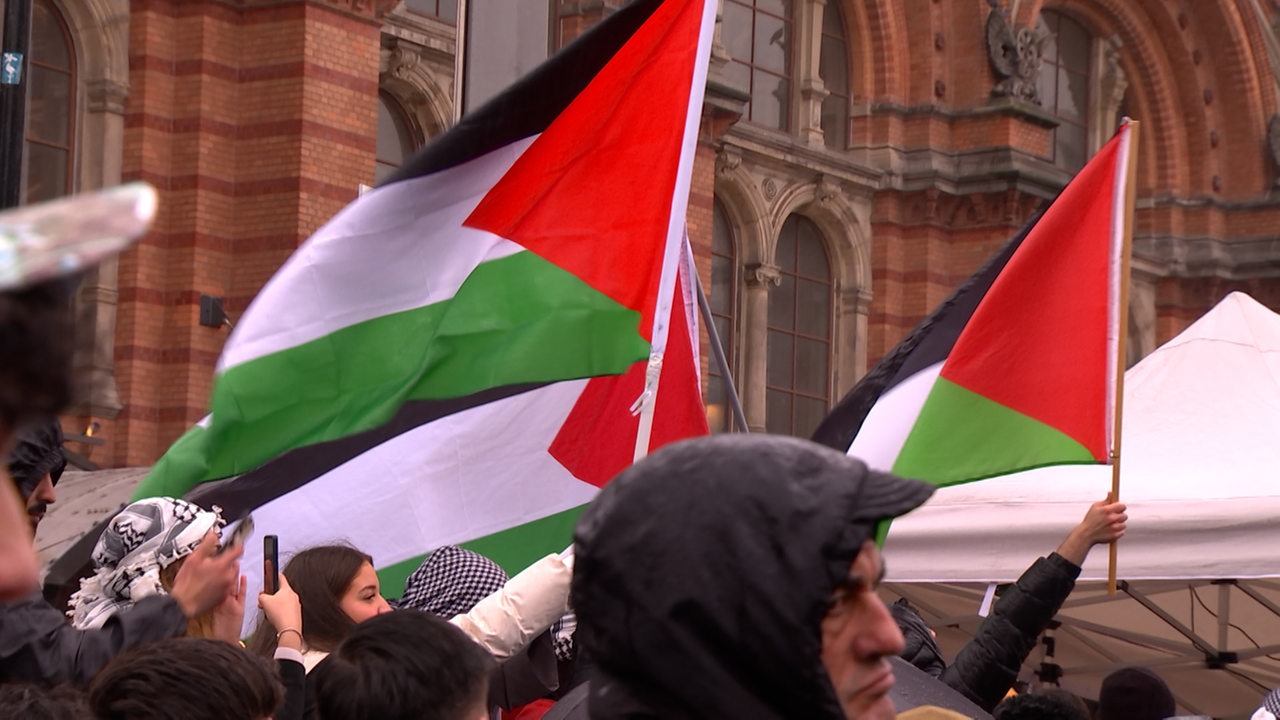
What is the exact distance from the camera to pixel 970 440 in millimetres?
5891

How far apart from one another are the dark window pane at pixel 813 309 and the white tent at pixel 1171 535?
43.1 ft

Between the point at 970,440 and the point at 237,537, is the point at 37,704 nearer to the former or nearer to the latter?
the point at 237,537

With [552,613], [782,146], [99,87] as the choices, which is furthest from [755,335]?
[552,613]

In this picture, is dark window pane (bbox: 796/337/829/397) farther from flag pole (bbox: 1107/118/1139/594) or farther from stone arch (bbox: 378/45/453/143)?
flag pole (bbox: 1107/118/1139/594)

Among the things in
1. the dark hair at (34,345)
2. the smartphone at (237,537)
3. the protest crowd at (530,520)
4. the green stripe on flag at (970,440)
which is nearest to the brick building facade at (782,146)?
the protest crowd at (530,520)

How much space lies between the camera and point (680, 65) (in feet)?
18.1


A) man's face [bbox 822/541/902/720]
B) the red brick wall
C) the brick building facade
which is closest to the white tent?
the brick building facade

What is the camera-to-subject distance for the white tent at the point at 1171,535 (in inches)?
277

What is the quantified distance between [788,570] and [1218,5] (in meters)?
26.4

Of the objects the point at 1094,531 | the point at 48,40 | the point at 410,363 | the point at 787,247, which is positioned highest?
the point at 48,40

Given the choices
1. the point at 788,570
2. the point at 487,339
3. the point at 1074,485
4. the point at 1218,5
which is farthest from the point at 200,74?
the point at 1218,5

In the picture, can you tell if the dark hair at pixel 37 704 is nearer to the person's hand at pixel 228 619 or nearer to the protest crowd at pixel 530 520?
the protest crowd at pixel 530 520

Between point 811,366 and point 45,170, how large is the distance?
10.3 meters

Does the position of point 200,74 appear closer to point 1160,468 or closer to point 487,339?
point 1160,468
